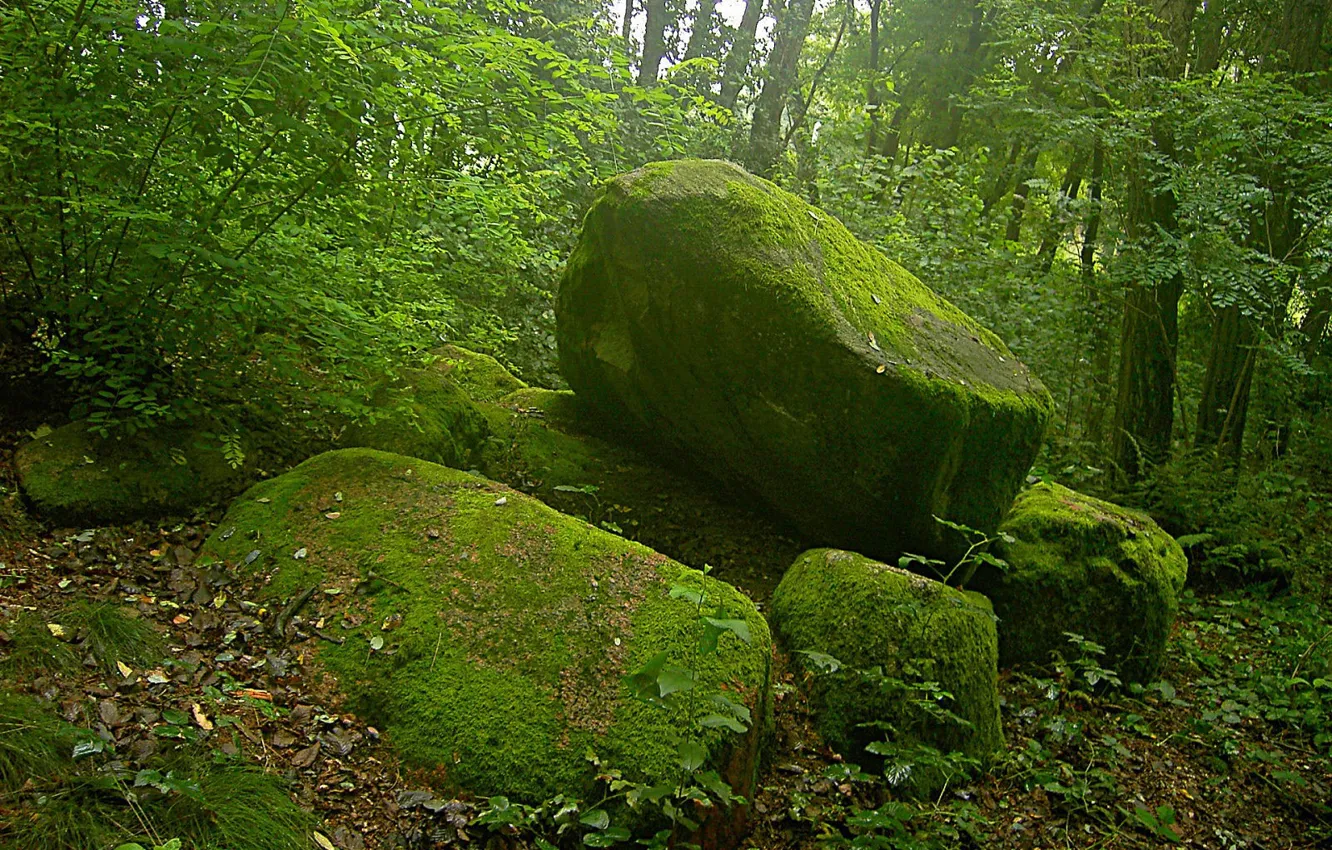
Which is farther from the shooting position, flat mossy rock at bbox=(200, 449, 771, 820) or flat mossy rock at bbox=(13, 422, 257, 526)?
flat mossy rock at bbox=(13, 422, 257, 526)

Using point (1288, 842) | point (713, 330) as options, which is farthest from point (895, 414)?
point (1288, 842)

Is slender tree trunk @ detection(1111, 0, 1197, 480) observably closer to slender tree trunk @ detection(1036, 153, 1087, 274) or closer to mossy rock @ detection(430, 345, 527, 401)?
slender tree trunk @ detection(1036, 153, 1087, 274)

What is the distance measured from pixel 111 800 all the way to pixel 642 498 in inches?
148

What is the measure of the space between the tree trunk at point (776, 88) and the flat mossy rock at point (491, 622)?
8.28 metres

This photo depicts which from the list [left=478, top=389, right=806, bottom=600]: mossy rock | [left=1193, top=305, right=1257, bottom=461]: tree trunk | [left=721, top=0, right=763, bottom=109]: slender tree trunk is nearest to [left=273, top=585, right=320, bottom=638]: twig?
[left=478, top=389, right=806, bottom=600]: mossy rock

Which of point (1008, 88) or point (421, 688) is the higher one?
point (1008, 88)

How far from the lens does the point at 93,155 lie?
3.34 metres

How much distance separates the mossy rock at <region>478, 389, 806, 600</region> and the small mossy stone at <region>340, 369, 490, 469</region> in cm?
20

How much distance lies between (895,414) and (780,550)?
1.35 m

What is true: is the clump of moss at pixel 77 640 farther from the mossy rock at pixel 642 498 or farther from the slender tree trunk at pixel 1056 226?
the slender tree trunk at pixel 1056 226

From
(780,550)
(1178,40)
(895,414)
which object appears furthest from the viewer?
(1178,40)

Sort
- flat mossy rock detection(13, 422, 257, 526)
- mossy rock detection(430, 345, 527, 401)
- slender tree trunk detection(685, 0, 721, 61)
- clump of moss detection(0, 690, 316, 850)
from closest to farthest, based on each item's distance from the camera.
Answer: clump of moss detection(0, 690, 316, 850) → flat mossy rock detection(13, 422, 257, 526) → mossy rock detection(430, 345, 527, 401) → slender tree trunk detection(685, 0, 721, 61)

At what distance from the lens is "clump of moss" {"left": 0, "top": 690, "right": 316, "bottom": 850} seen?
2.07 m

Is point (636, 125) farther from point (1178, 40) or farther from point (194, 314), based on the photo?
point (194, 314)
